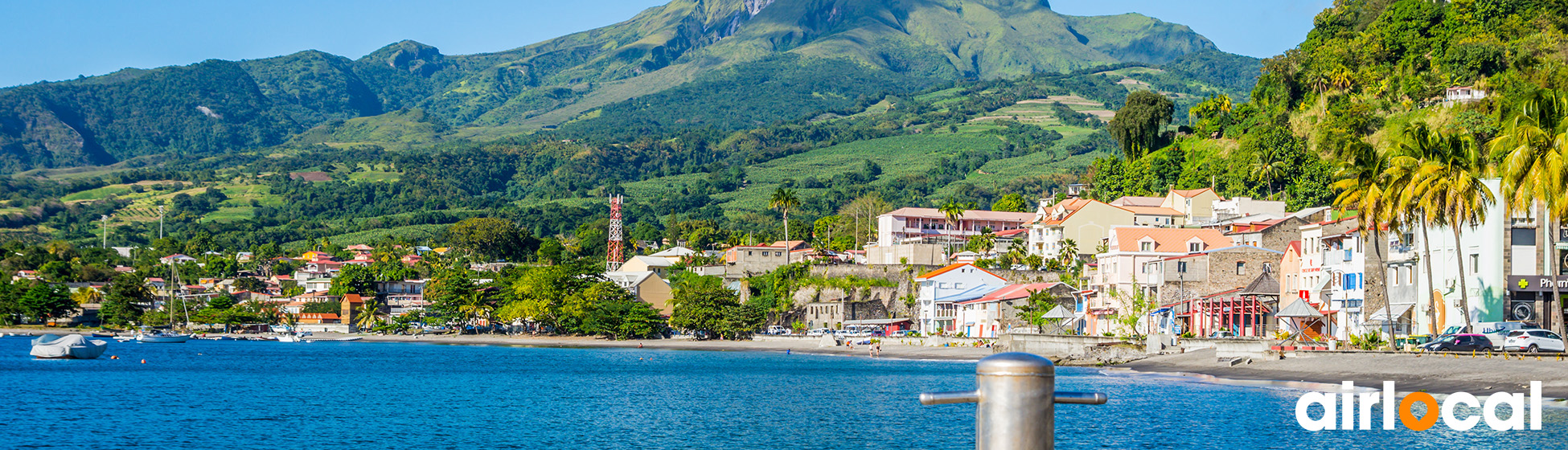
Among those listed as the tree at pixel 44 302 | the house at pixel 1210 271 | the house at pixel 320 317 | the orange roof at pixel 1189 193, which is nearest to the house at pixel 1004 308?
the house at pixel 1210 271

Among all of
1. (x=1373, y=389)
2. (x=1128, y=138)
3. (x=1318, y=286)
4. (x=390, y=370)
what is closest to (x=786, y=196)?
(x=1128, y=138)

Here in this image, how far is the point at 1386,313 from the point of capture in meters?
65.6

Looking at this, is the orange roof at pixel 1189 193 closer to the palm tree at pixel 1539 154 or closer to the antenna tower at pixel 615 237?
the palm tree at pixel 1539 154

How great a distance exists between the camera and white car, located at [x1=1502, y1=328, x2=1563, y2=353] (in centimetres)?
5191

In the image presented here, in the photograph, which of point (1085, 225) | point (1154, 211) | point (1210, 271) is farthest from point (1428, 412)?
point (1085, 225)

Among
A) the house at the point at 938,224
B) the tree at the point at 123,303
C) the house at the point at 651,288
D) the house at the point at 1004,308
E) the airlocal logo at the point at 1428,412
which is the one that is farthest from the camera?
the house at the point at 938,224

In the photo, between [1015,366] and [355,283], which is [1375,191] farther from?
[355,283]

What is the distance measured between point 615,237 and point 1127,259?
90771 millimetres

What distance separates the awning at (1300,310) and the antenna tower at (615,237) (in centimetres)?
9999

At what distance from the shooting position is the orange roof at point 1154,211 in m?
116

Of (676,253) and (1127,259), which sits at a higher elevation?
(676,253)

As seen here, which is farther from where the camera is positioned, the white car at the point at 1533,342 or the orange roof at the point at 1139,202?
the orange roof at the point at 1139,202

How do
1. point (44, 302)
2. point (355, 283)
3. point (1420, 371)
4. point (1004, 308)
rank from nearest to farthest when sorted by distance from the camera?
1. point (1420, 371)
2. point (1004, 308)
3. point (44, 302)
4. point (355, 283)

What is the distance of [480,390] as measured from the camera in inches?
2603
